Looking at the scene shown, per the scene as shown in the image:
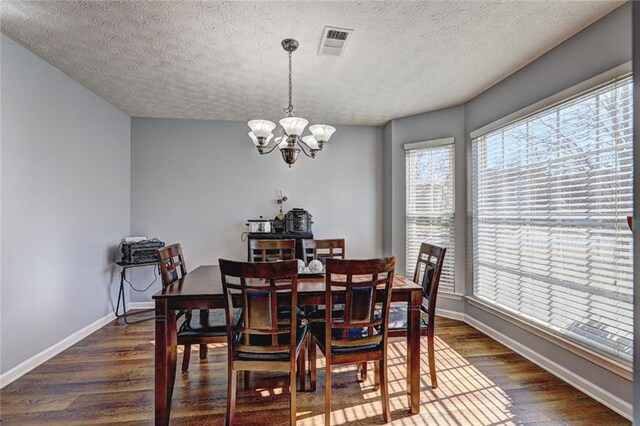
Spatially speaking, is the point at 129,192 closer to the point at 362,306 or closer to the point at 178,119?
the point at 178,119

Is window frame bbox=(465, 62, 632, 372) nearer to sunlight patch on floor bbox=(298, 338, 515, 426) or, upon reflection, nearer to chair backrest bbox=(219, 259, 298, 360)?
sunlight patch on floor bbox=(298, 338, 515, 426)

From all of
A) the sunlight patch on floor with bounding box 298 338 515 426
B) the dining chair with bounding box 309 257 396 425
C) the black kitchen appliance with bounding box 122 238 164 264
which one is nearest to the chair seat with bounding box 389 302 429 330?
the dining chair with bounding box 309 257 396 425

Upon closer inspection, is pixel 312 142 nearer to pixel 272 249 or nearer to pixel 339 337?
pixel 272 249

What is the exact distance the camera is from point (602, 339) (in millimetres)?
2213

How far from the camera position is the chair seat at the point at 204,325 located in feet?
6.96

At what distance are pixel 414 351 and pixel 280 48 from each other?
2417mm

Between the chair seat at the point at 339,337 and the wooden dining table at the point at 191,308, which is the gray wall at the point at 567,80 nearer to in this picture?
the wooden dining table at the point at 191,308

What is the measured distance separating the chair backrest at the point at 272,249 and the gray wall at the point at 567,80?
2.19m

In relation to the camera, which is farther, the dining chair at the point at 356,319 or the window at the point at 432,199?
the window at the point at 432,199

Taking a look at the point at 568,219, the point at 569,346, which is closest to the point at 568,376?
the point at 569,346

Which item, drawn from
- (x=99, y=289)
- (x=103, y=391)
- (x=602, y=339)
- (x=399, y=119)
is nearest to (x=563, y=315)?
(x=602, y=339)

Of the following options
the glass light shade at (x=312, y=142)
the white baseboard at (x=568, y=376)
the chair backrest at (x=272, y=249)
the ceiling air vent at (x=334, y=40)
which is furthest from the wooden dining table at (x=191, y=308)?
the ceiling air vent at (x=334, y=40)

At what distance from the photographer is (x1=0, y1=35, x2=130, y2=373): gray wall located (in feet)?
8.28

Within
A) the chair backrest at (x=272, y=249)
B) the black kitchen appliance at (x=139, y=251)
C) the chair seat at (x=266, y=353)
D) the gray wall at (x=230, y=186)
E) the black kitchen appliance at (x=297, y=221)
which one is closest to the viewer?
the chair seat at (x=266, y=353)
